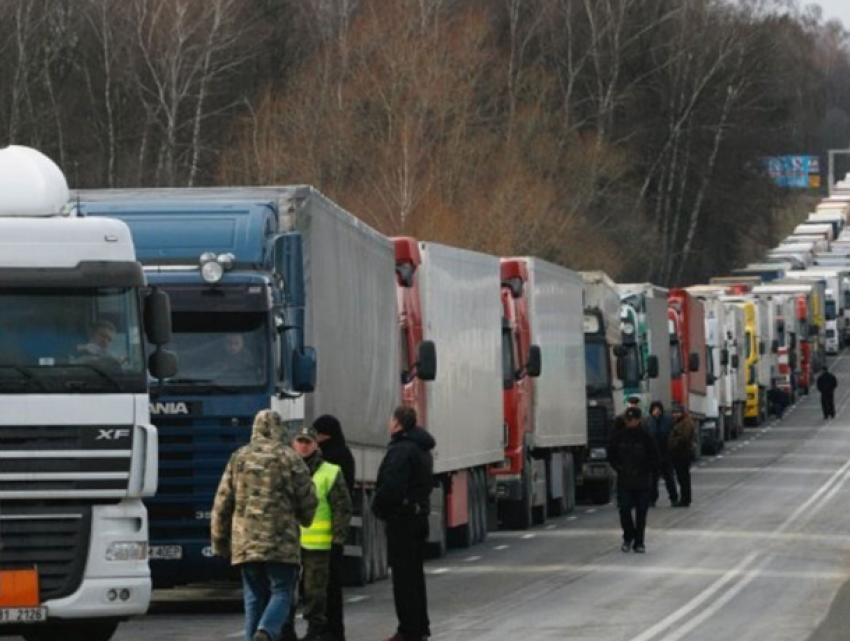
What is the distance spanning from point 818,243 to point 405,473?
14832cm

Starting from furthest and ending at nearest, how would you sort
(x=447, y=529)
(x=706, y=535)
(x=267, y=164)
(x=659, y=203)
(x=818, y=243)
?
(x=818, y=243) < (x=659, y=203) < (x=267, y=164) < (x=706, y=535) < (x=447, y=529)

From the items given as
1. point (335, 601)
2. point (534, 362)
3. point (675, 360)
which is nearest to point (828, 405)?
point (675, 360)

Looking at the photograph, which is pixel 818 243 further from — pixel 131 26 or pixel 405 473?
pixel 405 473

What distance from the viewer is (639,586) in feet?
89.8

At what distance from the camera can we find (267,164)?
262ft

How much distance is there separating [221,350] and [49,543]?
448 centimetres

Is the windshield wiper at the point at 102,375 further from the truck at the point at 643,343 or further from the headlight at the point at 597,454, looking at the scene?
the truck at the point at 643,343

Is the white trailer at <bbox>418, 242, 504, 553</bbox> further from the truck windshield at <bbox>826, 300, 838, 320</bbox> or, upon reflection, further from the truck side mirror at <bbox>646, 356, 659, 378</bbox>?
the truck windshield at <bbox>826, 300, 838, 320</bbox>

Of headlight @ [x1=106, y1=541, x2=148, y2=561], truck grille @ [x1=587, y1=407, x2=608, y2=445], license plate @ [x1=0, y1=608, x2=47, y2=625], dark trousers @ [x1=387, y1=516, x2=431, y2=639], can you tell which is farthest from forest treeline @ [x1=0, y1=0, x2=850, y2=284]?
license plate @ [x1=0, y1=608, x2=47, y2=625]

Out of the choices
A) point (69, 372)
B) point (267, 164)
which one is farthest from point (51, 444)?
point (267, 164)

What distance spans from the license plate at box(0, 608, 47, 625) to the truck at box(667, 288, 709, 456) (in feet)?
131

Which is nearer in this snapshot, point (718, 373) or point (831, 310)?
point (718, 373)

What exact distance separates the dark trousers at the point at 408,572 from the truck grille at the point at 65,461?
2537 millimetres

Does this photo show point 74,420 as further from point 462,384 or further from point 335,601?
point 462,384
